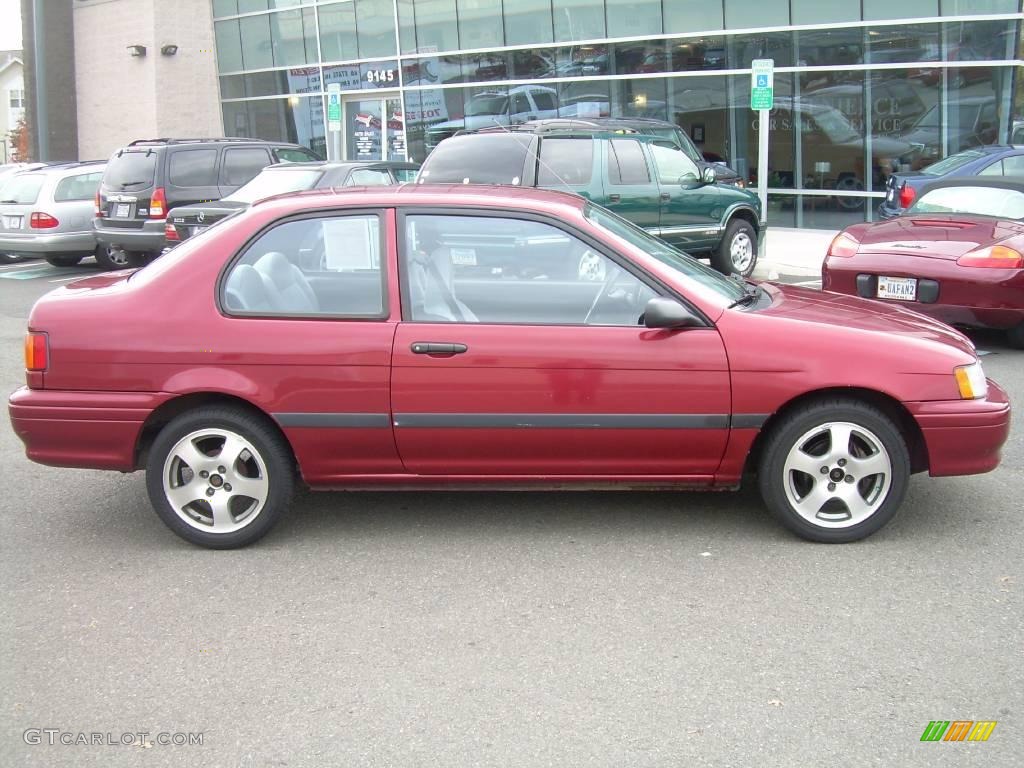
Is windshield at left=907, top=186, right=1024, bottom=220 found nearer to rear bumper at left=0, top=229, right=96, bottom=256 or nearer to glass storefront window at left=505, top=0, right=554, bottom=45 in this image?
rear bumper at left=0, top=229, right=96, bottom=256

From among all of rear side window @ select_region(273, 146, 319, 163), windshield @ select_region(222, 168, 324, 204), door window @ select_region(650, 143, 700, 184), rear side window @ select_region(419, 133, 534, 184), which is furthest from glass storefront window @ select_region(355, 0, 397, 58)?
rear side window @ select_region(419, 133, 534, 184)

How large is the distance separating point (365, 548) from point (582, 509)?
1.11m

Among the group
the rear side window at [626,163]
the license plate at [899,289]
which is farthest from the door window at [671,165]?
the license plate at [899,289]

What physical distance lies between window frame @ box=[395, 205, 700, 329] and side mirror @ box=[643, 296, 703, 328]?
6 centimetres

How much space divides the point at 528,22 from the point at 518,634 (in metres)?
20.4

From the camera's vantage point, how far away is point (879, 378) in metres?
4.57

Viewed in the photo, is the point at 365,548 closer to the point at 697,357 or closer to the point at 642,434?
the point at 642,434

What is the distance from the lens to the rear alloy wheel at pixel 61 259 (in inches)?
656

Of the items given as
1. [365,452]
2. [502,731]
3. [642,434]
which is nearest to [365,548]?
[365,452]

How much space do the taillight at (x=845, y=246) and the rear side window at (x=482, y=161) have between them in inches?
129

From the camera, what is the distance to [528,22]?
74.0 feet

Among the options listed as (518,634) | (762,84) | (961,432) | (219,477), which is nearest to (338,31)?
(762,84)

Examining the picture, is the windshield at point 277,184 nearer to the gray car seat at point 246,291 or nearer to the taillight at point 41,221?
the taillight at point 41,221

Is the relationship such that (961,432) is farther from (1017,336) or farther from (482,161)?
(482,161)
